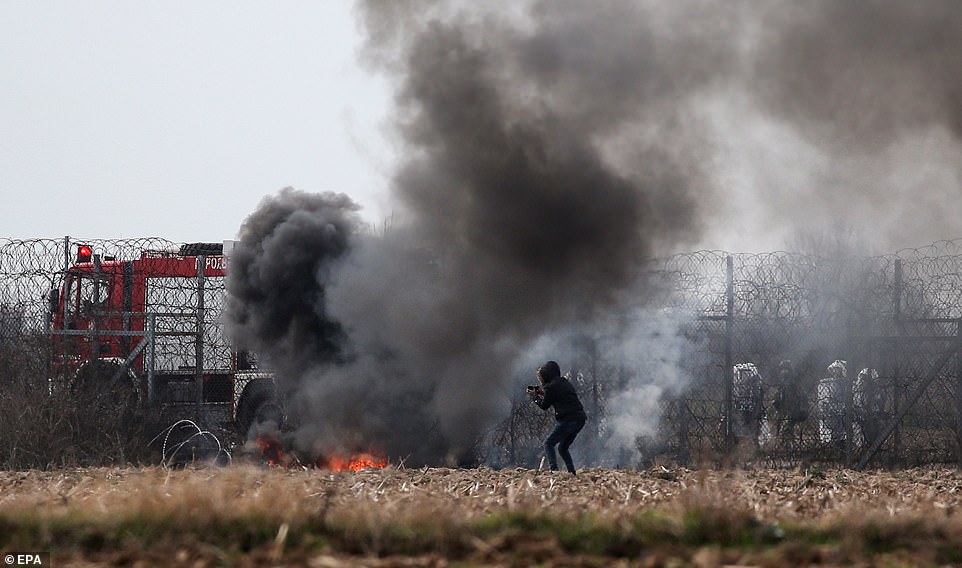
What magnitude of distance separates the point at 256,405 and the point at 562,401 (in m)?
5.28

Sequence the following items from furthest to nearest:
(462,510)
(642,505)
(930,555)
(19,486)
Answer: (19,486), (642,505), (462,510), (930,555)

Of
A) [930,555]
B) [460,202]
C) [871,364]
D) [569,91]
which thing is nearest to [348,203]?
→ [460,202]

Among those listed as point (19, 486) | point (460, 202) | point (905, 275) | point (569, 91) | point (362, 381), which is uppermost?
point (569, 91)

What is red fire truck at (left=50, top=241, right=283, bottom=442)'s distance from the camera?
50.6 ft

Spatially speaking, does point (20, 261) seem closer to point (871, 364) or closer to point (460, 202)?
point (460, 202)

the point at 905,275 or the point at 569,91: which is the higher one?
the point at 569,91

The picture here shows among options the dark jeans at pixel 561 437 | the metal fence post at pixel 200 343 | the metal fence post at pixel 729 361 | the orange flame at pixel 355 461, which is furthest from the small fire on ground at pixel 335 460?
the metal fence post at pixel 729 361

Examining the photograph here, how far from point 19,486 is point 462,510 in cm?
502

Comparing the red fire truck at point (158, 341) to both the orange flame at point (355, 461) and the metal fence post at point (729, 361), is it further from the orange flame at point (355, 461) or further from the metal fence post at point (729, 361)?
the metal fence post at point (729, 361)

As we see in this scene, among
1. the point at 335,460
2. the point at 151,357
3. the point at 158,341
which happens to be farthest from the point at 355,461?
the point at 158,341

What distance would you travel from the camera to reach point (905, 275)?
14.3 meters

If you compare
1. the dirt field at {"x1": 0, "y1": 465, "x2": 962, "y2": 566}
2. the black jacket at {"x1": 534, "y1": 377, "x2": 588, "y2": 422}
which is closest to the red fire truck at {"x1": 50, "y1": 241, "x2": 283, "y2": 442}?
the black jacket at {"x1": 534, "y1": 377, "x2": 588, "y2": 422}

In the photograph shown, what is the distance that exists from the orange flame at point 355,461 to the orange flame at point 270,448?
2.52 feet

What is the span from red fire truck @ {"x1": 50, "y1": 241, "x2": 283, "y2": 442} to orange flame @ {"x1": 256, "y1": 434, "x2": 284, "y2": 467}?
3.07 feet
